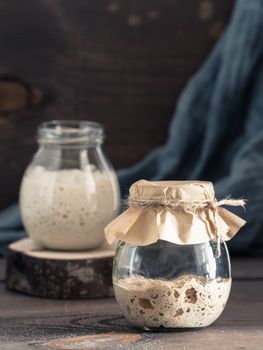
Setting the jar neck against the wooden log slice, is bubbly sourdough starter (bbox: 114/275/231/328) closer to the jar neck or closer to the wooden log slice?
the wooden log slice

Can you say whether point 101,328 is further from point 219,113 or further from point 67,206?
point 219,113

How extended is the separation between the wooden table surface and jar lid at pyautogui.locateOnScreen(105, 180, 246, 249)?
0.10 meters

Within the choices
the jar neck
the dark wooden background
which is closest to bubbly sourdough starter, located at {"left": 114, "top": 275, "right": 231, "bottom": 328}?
the jar neck

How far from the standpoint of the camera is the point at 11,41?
1.56 metres

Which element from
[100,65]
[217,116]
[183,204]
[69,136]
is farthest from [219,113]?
[183,204]

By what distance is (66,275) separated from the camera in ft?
3.64

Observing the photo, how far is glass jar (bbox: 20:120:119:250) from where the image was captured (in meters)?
1.14

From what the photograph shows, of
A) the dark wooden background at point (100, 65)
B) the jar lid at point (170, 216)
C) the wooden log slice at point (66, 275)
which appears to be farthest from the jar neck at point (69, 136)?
the dark wooden background at point (100, 65)

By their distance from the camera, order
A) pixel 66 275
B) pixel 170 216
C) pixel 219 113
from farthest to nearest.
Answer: pixel 219 113 < pixel 66 275 < pixel 170 216

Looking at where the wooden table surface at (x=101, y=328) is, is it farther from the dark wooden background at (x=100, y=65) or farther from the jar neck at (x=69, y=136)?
the dark wooden background at (x=100, y=65)

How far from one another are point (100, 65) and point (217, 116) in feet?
0.75

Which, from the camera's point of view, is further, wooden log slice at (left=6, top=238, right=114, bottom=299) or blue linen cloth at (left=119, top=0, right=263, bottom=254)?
blue linen cloth at (left=119, top=0, right=263, bottom=254)

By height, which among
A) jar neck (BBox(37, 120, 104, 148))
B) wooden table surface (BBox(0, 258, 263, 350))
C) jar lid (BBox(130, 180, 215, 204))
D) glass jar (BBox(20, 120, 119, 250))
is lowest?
wooden table surface (BBox(0, 258, 263, 350))

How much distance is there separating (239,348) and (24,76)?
807mm
